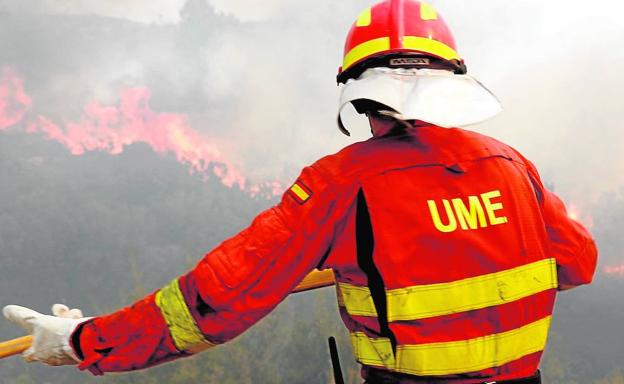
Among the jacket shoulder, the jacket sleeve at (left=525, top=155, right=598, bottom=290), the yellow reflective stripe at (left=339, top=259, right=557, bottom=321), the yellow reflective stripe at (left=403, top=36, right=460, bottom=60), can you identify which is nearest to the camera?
the yellow reflective stripe at (left=339, top=259, right=557, bottom=321)

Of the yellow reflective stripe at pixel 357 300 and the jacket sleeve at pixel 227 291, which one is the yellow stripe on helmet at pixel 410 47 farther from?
the yellow reflective stripe at pixel 357 300

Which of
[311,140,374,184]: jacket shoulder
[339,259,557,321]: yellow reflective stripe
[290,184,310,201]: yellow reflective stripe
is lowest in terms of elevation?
[339,259,557,321]: yellow reflective stripe

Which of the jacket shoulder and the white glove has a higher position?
the jacket shoulder

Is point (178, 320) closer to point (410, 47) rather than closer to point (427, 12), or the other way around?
point (410, 47)

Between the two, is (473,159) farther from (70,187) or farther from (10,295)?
(70,187)

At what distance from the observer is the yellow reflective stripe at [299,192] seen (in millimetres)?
2145

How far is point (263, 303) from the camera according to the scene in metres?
2.17

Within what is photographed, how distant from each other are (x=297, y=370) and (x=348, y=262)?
82602 mm

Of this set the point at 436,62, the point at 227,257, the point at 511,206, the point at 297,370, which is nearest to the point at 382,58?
the point at 436,62

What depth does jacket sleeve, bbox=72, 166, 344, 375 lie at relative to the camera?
2.12 m

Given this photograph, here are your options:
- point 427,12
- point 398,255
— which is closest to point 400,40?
point 427,12

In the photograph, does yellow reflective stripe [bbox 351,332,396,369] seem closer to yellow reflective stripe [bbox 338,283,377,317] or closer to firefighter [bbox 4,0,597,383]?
firefighter [bbox 4,0,597,383]

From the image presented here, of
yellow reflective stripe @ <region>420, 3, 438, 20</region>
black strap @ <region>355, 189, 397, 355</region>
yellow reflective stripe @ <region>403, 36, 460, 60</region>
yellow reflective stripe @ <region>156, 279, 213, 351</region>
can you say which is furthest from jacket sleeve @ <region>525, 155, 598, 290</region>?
yellow reflective stripe @ <region>156, 279, 213, 351</region>

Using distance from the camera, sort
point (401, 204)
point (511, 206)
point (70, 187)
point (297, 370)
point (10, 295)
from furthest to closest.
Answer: point (70, 187)
point (10, 295)
point (297, 370)
point (511, 206)
point (401, 204)
